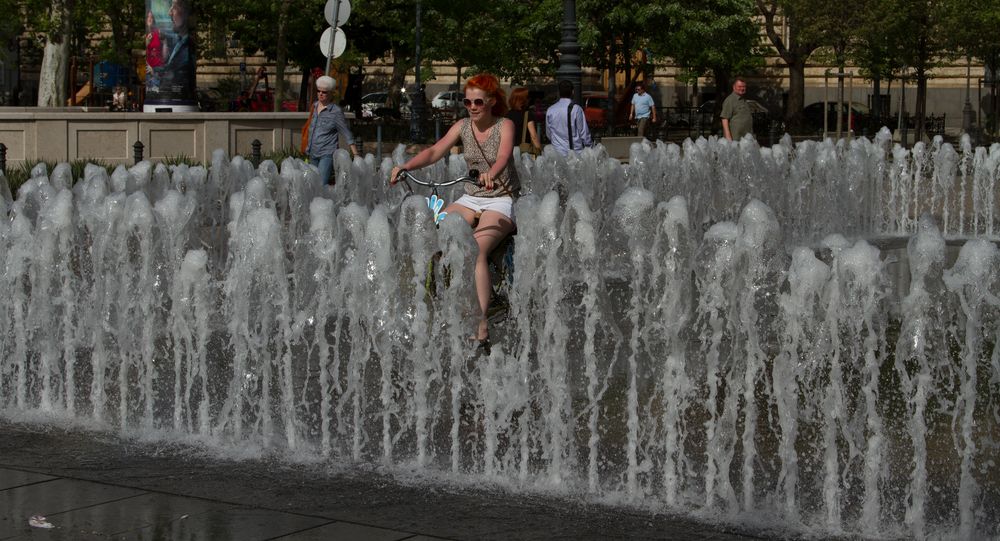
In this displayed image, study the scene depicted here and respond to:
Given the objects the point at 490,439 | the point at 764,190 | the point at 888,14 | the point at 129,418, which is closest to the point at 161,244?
the point at 129,418

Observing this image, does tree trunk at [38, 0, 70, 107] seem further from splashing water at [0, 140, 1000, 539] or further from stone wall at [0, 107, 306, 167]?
splashing water at [0, 140, 1000, 539]

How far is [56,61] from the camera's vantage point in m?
33.6

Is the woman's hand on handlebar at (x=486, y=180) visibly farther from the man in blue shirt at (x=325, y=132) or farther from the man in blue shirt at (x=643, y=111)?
the man in blue shirt at (x=643, y=111)

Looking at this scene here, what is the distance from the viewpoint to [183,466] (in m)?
6.64

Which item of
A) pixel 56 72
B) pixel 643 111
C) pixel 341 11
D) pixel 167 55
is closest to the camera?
pixel 341 11

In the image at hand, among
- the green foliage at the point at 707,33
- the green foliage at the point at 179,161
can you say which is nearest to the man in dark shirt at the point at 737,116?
the green foliage at the point at 179,161

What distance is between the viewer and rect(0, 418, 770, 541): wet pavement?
5469mm

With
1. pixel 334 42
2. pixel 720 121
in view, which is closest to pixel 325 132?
pixel 334 42

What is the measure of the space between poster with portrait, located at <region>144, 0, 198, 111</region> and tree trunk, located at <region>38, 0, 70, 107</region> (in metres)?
7.49

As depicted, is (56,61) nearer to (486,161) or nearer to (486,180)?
(486,161)

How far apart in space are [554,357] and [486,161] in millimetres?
2115

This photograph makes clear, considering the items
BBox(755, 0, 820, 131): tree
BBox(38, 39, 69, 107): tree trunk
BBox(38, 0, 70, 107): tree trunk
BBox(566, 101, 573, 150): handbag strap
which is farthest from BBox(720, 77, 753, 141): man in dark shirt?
BBox(755, 0, 820, 131): tree

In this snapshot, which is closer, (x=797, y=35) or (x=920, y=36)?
(x=920, y=36)

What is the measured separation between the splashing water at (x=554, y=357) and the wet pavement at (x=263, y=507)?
0.82ft
